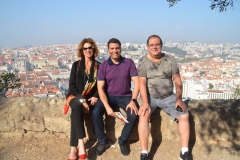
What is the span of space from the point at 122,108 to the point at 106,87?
314 millimetres

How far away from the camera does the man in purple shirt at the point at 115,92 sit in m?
2.37

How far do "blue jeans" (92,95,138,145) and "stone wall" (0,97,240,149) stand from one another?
0.87ft

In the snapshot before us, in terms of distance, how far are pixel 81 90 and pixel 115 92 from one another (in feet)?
1.29

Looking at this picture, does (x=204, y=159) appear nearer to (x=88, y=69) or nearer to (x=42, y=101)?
(x=88, y=69)

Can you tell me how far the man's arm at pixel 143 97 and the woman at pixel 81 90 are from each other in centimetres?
54

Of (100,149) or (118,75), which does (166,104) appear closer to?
(118,75)

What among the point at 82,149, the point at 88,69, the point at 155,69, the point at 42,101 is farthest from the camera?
the point at 42,101

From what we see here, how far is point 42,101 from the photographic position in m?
2.77

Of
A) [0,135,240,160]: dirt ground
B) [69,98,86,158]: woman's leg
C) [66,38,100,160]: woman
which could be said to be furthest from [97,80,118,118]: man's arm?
[0,135,240,160]: dirt ground

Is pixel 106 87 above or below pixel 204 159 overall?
above

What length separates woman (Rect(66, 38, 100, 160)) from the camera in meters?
2.29

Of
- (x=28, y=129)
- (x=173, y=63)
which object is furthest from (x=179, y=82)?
(x=28, y=129)

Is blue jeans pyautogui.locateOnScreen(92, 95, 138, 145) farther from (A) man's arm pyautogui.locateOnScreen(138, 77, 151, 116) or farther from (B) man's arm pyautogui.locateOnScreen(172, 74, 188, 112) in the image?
(B) man's arm pyautogui.locateOnScreen(172, 74, 188, 112)

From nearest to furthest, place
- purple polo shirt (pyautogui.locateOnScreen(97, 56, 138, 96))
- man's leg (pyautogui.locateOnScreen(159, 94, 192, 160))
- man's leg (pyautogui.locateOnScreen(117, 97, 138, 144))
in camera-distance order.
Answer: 1. man's leg (pyautogui.locateOnScreen(159, 94, 192, 160))
2. man's leg (pyautogui.locateOnScreen(117, 97, 138, 144))
3. purple polo shirt (pyautogui.locateOnScreen(97, 56, 138, 96))
